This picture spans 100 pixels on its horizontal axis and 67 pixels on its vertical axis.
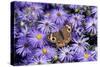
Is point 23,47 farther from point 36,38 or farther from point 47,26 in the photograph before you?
point 47,26

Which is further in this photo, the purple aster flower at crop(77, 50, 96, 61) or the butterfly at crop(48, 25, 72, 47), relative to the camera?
A: the purple aster flower at crop(77, 50, 96, 61)

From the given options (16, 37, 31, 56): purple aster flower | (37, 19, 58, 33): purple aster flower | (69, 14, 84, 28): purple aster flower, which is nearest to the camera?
(16, 37, 31, 56): purple aster flower

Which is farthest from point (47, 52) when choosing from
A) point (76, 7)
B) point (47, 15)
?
point (76, 7)

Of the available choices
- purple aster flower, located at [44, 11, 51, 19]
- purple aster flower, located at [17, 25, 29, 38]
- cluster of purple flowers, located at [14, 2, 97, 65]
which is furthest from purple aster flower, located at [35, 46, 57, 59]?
purple aster flower, located at [44, 11, 51, 19]

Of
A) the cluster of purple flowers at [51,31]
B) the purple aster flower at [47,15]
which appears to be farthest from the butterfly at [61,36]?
the purple aster flower at [47,15]

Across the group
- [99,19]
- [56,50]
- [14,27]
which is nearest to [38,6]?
[14,27]

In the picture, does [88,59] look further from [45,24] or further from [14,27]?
[14,27]

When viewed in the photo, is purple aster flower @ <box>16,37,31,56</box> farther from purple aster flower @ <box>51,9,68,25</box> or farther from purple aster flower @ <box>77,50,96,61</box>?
purple aster flower @ <box>77,50,96,61</box>

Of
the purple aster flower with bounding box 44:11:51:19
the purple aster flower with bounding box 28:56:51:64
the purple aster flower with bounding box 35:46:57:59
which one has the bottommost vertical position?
the purple aster flower with bounding box 28:56:51:64
